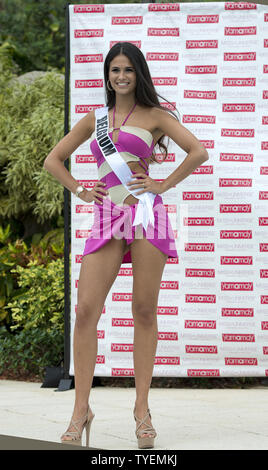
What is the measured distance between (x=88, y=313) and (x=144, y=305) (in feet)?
1.00

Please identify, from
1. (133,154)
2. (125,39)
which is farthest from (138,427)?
(125,39)

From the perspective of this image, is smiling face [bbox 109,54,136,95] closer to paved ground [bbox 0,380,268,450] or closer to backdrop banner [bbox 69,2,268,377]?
paved ground [bbox 0,380,268,450]

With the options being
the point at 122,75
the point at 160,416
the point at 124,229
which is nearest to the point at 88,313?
the point at 124,229

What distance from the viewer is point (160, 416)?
5184 mm

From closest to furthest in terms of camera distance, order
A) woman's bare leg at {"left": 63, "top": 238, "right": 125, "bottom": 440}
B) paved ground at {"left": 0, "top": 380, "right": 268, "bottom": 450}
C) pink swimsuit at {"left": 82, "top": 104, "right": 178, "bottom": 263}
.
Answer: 1. woman's bare leg at {"left": 63, "top": 238, "right": 125, "bottom": 440}
2. pink swimsuit at {"left": 82, "top": 104, "right": 178, "bottom": 263}
3. paved ground at {"left": 0, "top": 380, "right": 268, "bottom": 450}

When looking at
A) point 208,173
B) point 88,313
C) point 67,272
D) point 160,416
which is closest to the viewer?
point 88,313

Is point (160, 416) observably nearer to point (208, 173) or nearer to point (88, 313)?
point (88, 313)

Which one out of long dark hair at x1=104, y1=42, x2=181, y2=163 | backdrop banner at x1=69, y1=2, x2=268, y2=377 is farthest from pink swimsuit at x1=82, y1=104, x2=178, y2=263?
backdrop banner at x1=69, y1=2, x2=268, y2=377

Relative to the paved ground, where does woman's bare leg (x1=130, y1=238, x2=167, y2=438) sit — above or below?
above

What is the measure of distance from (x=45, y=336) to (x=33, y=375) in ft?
1.22

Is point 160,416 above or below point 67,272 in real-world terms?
below

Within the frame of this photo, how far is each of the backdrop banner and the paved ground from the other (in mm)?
287

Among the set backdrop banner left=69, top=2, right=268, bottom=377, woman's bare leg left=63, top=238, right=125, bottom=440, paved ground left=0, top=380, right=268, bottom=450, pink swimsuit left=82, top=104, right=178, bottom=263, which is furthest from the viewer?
backdrop banner left=69, top=2, right=268, bottom=377

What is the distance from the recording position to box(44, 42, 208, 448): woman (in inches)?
163
